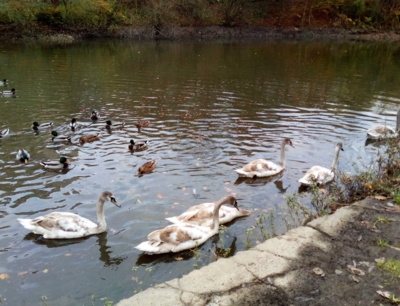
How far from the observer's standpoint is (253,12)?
59.2 metres

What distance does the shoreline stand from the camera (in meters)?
44.7

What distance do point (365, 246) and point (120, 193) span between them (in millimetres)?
5445

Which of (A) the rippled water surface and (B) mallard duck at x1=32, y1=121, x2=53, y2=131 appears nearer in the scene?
(A) the rippled water surface

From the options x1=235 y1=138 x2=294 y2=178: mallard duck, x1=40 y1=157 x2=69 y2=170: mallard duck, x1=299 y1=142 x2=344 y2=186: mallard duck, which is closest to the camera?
x1=299 y1=142 x2=344 y2=186: mallard duck

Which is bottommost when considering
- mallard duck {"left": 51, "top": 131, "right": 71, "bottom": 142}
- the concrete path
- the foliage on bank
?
mallard duck {"left": 51, "top": 131, "right": 71, "bottom": 142}

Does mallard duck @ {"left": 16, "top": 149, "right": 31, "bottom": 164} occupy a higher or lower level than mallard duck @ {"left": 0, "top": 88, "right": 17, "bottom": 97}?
lower

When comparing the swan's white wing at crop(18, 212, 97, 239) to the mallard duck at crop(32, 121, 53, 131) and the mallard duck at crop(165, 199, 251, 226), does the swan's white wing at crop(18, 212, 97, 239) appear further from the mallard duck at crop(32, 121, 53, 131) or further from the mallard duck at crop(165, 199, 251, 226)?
the mallard duck at crop(32, 121, 53, 131)

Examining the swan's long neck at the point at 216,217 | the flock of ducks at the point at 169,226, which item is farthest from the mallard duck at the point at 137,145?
the swan's long neck at the point at 216,217

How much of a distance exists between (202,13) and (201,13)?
16cm

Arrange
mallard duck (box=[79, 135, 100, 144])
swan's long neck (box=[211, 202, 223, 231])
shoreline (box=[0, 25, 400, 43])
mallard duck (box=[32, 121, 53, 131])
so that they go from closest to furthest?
1. swan's long neck (box=[211, 202, 223, 231])
2. mallard duck (box=[79, 135, 100, 144])
3. mallard duck (box=[32, 121, 53, 131])
4. shoreline (box=[0, 25, 400, 43])

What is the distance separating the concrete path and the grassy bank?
156 feet

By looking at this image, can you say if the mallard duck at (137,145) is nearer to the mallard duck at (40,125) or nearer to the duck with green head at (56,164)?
the duck with green head at (56,164)

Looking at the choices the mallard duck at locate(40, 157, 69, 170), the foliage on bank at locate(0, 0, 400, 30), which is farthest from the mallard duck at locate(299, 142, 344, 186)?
the foliage on bank at locate(0, 0, 400, 30)

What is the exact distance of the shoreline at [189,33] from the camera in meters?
44.7
